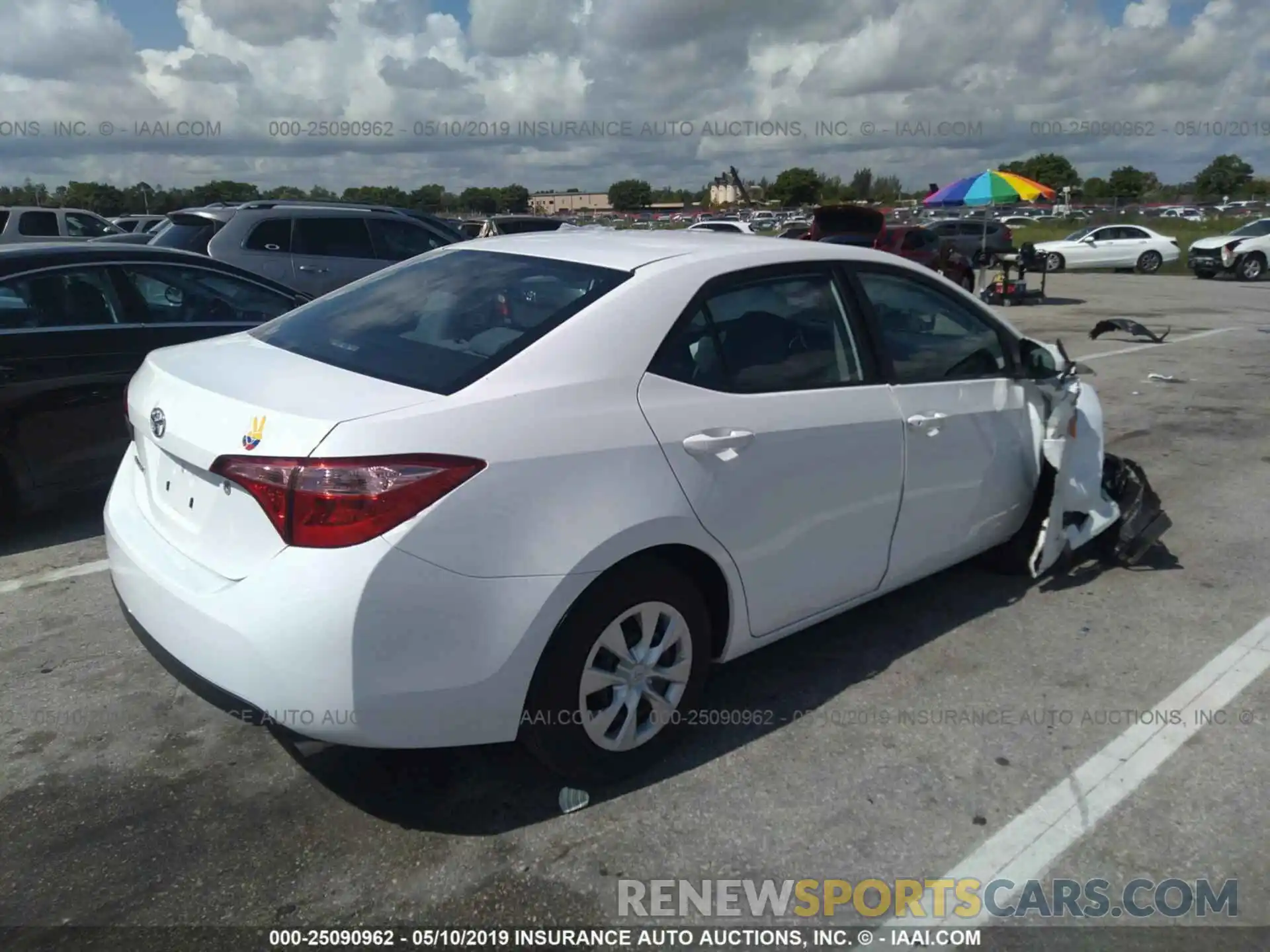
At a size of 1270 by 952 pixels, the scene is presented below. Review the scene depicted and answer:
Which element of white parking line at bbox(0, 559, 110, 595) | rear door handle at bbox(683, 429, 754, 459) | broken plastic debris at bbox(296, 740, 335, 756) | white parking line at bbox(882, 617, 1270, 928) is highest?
rear door handle at bbox(683, 429, 754, 459)

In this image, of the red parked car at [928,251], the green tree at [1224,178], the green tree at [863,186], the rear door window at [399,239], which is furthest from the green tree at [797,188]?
Answer: the rear door window at [399,239]

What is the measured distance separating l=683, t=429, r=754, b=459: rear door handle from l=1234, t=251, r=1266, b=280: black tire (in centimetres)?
2762

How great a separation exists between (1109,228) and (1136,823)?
29011mm

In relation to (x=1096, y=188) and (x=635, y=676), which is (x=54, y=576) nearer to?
(x=635, y=676)

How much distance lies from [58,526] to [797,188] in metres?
59.3

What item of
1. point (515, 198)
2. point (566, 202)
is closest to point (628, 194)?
point (566, 202)

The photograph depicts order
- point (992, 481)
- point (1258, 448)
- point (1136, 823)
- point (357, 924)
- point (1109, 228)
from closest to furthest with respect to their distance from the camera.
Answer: point (357, 924), point (1136, 823), point (992, 481), point (1258, 448), point (1109, 228)

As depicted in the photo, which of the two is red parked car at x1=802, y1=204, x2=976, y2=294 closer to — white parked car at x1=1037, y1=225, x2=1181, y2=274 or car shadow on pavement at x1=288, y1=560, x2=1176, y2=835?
white parked car at x1=1037, y1=225, x2=1181, y2=274

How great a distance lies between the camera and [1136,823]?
3.05 metres

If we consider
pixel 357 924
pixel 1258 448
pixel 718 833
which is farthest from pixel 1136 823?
pixel 1258 448

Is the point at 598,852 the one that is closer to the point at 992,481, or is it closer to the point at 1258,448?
the point at 992,481

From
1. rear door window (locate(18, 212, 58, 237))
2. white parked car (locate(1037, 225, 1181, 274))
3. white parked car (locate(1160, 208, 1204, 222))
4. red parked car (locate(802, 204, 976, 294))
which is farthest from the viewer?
white parked car (locate(1160, 208, 1204, 222))

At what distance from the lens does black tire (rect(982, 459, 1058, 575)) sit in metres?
4.63

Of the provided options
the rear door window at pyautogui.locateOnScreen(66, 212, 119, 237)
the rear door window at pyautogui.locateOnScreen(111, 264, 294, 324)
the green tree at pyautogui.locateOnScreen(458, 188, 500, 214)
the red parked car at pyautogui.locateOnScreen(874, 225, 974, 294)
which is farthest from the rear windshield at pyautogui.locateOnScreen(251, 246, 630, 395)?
the green tree at pyautogui.locateOnScreen(458, 188, 500, 214)
